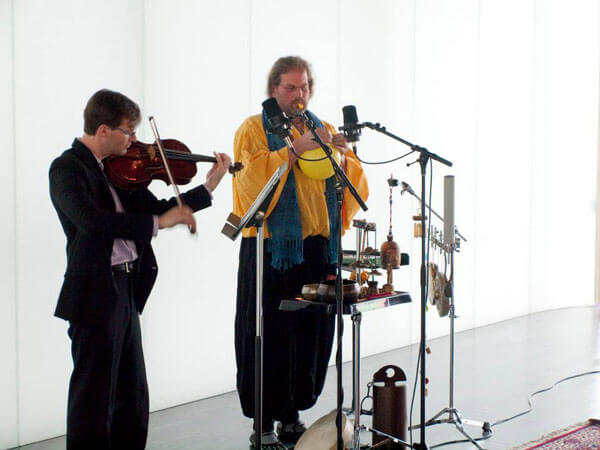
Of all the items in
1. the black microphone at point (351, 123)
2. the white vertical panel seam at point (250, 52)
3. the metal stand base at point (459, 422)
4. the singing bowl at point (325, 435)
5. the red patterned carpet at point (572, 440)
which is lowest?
the red patterned carpet at point (572, 440)

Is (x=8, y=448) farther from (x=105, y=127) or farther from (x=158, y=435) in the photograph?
(x=105, y=127)

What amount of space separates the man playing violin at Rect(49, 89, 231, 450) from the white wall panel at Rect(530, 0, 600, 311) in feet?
17.5

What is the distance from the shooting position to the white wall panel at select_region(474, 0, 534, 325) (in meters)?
6.04

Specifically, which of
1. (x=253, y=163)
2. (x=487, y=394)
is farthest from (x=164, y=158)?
(x=487, y=394)

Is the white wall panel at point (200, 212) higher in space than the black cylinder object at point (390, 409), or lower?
higher

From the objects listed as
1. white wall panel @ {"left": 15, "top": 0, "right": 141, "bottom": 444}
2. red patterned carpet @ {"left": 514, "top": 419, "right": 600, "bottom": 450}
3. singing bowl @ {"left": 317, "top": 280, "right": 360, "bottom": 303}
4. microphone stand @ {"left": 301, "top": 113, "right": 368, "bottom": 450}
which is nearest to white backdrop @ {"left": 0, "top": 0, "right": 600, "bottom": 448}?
white wall panel @ {"left": 15, "top": 0, "right": 141, "bottom": 444}

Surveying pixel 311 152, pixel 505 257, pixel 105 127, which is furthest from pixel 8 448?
pixel 505 257

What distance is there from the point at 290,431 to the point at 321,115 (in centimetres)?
217

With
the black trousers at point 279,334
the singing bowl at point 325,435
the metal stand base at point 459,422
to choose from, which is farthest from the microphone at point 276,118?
the metal stand base at point 459,422

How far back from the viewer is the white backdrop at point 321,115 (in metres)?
2.91

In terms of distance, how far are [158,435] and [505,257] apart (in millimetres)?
4209

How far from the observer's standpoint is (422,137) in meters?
5.29

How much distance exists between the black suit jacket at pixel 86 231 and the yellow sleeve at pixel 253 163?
1.72 feet

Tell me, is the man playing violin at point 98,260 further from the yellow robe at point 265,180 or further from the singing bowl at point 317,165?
the singing bowl at point 317,165
